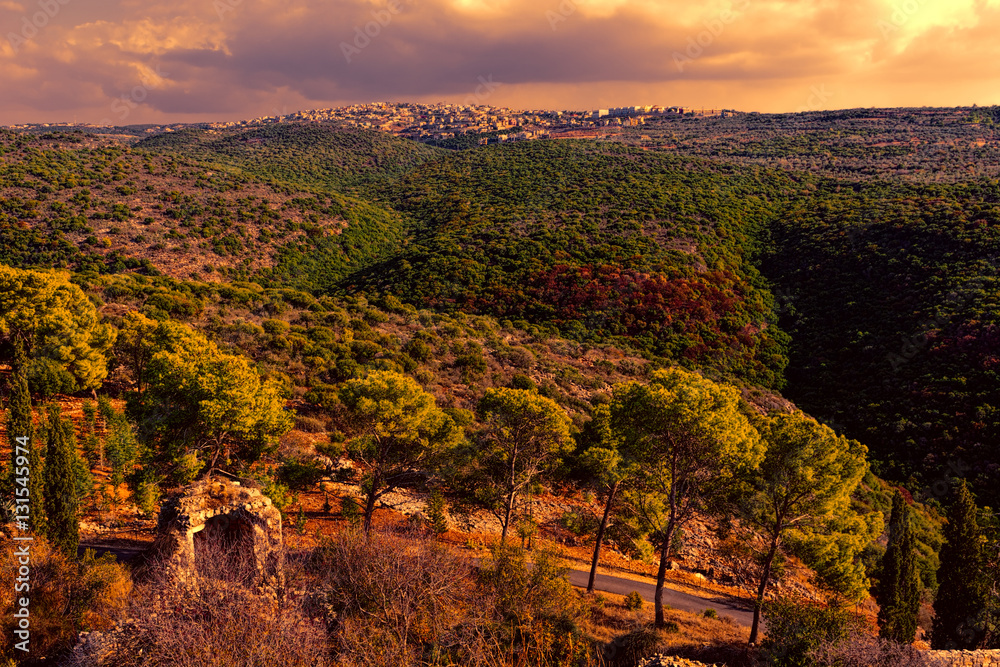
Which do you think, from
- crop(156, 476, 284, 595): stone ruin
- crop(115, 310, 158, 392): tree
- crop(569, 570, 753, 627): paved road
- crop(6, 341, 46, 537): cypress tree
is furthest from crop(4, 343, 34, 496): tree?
crop(569, 570, 753, 627): paved road

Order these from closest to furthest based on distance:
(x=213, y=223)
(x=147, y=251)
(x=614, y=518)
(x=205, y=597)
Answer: (x=205, y=597)
(x=614, y=518)
(x=147, y=251)
(x=213, y=223)

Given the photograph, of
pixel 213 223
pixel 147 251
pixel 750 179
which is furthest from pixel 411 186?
pixel 750 179

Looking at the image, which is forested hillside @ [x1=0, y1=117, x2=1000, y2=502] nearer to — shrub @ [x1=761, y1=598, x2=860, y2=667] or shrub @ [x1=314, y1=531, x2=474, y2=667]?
shrub @ [x1=761, y1=598, x2=860, y2=667]

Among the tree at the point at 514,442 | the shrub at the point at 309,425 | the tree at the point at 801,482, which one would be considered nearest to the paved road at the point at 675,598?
the tree at the point at 801,482

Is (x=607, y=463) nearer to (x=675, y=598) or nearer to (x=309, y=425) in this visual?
(x=675, y=598)

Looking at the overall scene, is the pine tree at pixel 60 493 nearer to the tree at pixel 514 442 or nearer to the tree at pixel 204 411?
the tree at pixel 204 411

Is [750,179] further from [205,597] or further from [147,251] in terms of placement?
[205,597]
